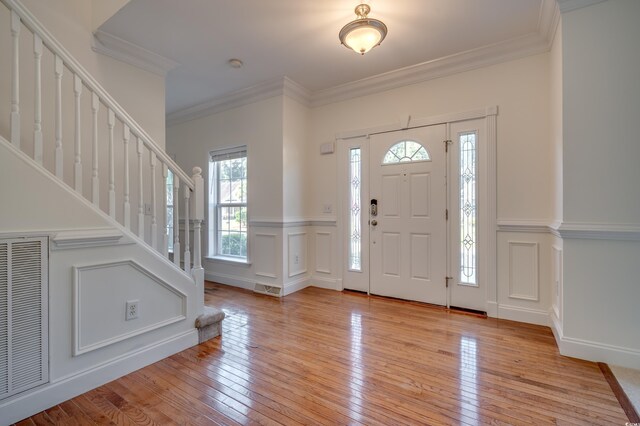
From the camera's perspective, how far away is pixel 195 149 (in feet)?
15.8

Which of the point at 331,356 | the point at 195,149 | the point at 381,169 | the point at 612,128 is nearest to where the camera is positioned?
the point at 612,128

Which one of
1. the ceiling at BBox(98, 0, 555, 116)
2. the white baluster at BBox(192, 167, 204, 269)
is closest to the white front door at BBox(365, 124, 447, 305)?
the ceiling at BBox(98, 0, 555, 116)

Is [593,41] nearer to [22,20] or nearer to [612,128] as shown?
[612,128]

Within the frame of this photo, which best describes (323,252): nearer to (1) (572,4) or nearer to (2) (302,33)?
(2) (302,33)

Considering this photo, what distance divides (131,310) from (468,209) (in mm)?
3134

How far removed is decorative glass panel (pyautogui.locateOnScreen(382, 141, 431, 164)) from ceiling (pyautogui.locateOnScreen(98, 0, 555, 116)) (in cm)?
86

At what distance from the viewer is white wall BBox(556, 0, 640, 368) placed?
6.84ft

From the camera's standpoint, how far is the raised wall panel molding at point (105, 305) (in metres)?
1.81

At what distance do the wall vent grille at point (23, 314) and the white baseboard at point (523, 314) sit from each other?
3579 millimetres

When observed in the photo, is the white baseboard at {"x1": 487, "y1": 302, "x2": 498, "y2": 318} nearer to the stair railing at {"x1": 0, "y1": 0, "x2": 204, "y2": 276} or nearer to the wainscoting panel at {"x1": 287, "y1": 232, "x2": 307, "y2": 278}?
the wainscoting panel at {"x1": 287, "y1": 232, "x2": 307, "y2": 278}

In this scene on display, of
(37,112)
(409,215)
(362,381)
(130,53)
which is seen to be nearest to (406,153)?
(409,215)

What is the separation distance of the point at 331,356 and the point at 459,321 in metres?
1.43

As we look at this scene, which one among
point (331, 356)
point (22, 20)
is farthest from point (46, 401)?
point (22, 20)

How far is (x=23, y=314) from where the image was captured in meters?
1.61
